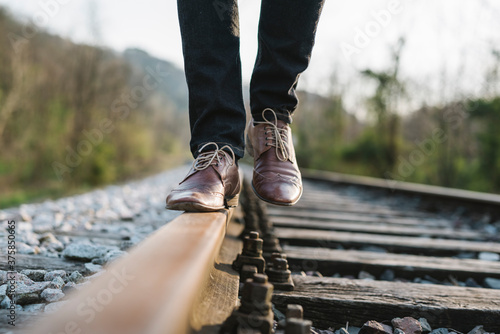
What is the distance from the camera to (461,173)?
11.2m

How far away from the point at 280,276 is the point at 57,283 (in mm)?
611

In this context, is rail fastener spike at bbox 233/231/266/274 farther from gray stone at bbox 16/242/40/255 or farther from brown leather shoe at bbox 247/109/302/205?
gray stone at bbox 16/242/40/255

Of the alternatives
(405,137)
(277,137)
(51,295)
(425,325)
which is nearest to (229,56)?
(277,137)

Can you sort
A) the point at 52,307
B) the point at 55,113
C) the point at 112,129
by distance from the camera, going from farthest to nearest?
the point at 112,129
the point at 55,113
the point at 52,307

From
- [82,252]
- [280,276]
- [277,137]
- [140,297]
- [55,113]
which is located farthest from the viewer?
[55,113]

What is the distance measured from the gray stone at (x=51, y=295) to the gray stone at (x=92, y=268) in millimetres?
202

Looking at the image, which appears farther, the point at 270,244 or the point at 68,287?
the point at 270,244

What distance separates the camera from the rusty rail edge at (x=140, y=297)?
0.43 m

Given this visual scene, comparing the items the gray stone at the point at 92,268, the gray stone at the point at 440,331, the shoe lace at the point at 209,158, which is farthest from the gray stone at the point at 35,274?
the gray stone at the point at 440,331

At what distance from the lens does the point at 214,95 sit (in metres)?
1.36

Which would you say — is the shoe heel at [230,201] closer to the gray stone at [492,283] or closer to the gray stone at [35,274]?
the gray stone at [35,274]

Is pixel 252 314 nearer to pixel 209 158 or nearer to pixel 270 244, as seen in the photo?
pixel 209 158

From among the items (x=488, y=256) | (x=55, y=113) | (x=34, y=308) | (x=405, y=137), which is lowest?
(x=34, y=308)

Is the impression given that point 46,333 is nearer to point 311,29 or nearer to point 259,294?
point 259,294
